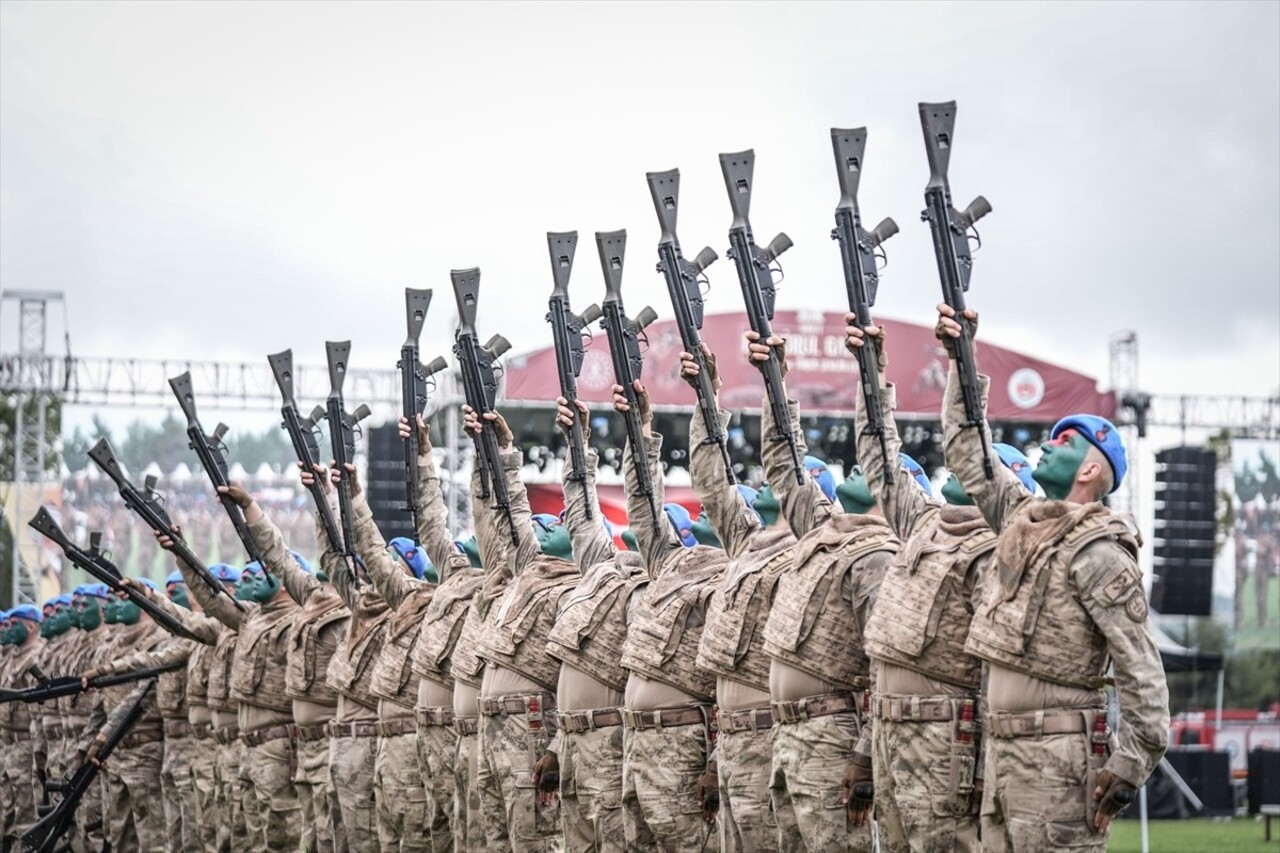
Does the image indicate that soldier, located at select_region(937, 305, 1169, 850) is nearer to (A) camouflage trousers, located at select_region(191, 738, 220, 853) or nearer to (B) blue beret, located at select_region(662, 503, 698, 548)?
(B) blue beret, located at select_region(662, 503, 698, 548)

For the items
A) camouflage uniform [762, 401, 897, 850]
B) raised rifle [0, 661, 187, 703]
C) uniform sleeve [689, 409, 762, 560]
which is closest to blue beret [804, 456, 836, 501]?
uniform sleeve [689, 409, 762, 560]

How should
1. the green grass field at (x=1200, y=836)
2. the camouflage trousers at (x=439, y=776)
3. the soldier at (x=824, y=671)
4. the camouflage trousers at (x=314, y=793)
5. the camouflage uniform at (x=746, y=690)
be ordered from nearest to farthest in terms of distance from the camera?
the soldier at (x=824, y=671) < the camouflage uniform at (x=746, y=690) < the camouflage trousers at (x=439, y=776) < the camouflage trousers at (x=314, y=793) < the green grass field at (x=1200, y=836)

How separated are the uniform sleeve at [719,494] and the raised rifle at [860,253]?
4.62 ft

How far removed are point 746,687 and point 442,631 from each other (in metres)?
3.65

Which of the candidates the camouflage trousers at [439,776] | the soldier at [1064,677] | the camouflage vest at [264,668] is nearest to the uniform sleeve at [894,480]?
the soldier at [1064,677]

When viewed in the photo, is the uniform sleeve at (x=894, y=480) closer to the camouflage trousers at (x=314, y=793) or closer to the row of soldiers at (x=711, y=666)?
the row of soldiers at (x=711, y=666)

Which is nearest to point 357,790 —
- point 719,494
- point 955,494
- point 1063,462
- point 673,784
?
point 673,784

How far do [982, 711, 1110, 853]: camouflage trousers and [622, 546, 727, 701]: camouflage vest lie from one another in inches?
99.8

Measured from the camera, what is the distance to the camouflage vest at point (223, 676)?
14.5 meters

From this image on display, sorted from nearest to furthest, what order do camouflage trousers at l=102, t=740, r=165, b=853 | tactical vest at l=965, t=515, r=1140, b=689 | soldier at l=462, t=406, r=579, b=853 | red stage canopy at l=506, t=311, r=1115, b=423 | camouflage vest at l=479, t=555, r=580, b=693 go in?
tactical vest at l=965, t=515, r=1140, b=689, soldier at l=462, t=406, r=579, b=853, camouflage vest at l=479, t=555, r=580, b=693, camouflage trousers at l=102, t=740, r=165, b=853, red stage canopy at l=506, t=311, r=1115, b=423

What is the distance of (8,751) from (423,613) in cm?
998

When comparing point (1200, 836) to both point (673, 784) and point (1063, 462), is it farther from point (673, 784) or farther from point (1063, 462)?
point (1063, 462)

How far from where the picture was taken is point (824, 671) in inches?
318

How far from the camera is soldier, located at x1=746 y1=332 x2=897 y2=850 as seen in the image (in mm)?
7957
